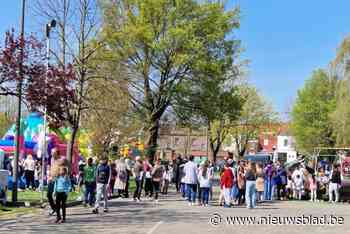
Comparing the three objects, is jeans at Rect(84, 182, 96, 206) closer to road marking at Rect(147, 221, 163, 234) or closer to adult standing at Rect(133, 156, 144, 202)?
adult standing at Rect(133, 156, 144, 202)

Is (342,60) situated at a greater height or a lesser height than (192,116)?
greater

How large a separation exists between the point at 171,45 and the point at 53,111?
56.6 ft

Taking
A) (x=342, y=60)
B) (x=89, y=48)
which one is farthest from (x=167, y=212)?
(x=342, y=60)

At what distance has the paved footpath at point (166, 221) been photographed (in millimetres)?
14555

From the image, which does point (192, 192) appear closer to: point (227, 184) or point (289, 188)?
point (227, 184)

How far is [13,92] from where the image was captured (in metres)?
19.6

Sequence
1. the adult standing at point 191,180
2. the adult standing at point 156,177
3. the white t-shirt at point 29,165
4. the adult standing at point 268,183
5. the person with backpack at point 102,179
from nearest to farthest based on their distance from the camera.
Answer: the person with backpack at point 102,179 → the adult standing at point 191,180 → the adult standing at point 156,177 → the adult standing at point 268,183 → the white t-shirt at point 29,165

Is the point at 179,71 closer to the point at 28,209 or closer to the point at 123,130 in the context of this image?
the point at 123,130

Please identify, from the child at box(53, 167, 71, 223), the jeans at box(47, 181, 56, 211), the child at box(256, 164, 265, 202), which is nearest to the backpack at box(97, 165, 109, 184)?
the jeans at box(47, 181, 56, 211)

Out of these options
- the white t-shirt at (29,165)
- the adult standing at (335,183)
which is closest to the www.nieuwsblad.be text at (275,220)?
the adult standing at (335,183)

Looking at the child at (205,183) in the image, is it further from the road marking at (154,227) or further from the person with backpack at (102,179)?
the road marking at (154,227)

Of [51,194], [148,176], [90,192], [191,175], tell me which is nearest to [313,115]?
[148,176]

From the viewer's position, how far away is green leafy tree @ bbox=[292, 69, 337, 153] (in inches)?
3034

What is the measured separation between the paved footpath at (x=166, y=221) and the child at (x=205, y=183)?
125 cm
